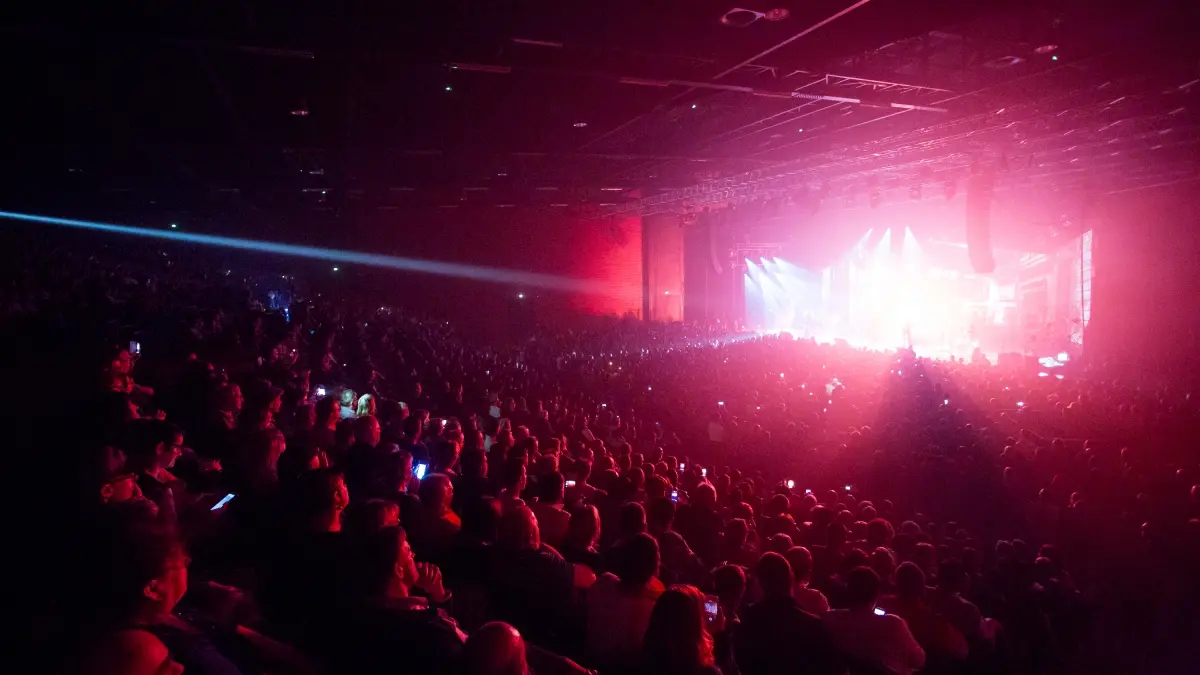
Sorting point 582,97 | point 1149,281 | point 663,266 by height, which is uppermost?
point 582,97

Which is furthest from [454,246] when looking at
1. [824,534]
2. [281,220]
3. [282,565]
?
[282,565]

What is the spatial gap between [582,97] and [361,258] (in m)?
12.0

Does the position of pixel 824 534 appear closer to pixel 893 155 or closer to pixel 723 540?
pixel 723 540

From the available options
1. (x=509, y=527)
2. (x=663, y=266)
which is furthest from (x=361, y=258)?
(x=509, y=527)

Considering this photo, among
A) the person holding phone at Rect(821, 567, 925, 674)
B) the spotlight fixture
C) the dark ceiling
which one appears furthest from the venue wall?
the person holding phone at Rect(821, 567, 925, 674)

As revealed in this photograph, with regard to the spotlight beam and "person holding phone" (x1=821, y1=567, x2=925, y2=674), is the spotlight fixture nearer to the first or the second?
"person holding phone" (x1=821, y1=567, x2=925, y2=674)

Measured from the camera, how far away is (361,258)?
20.1 meters

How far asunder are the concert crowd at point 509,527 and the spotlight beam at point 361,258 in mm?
9031

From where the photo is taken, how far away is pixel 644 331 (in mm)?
21344

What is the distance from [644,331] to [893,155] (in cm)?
963

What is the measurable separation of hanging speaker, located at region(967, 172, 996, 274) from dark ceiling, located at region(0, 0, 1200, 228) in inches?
19.0

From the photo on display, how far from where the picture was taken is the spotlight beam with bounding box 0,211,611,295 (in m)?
17.2

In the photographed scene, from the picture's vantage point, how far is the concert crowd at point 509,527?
1913 millimetres

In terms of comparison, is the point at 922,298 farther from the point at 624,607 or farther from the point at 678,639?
the point at 678,639
